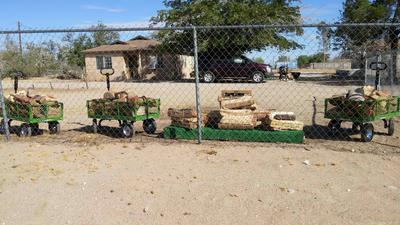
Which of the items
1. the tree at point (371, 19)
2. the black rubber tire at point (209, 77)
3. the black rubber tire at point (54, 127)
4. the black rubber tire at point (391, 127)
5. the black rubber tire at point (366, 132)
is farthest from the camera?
the black rubber tire at point (209, 77)

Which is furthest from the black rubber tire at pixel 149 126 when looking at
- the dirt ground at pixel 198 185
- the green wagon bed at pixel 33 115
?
the green wagon bed at pixel 33 115

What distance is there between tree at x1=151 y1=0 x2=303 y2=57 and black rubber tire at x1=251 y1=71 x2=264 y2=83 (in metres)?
2.90

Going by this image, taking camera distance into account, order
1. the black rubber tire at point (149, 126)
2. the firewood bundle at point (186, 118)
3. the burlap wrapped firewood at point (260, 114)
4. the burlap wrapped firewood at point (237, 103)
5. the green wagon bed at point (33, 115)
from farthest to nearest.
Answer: the black rubber tire at point (149, 126) < the green wagon bed at point (33, 115) < the burlap wrapped firewood at point (237, 103) < the firewood bundle at point (186, 118) < the burlap wrapped firewood at point (260, 114)

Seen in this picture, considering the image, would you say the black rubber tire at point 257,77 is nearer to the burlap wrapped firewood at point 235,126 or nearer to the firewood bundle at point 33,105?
the firewood bundle at point 33,105

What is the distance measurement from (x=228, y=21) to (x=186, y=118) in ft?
70.7

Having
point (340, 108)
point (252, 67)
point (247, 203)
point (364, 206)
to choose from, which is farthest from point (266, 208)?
point (252, 67)

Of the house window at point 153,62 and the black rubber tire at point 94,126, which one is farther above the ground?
the house window at point 153,62

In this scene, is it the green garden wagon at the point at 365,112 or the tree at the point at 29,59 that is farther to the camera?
the tree at the point at 29,59

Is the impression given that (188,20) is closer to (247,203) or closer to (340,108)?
(340,108)

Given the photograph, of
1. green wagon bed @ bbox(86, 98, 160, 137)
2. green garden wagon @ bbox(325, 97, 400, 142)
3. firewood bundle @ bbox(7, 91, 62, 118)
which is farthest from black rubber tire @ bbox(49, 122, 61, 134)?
green garden wagon @ bbox(325, 97, 400, 142)

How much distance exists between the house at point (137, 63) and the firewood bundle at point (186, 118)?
2741 cm

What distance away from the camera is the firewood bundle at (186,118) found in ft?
25.6

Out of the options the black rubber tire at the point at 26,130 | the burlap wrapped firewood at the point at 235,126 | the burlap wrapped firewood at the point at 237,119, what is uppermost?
the burlap wrapped firewood at the point at 237,119

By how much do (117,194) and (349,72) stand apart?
30806mm
